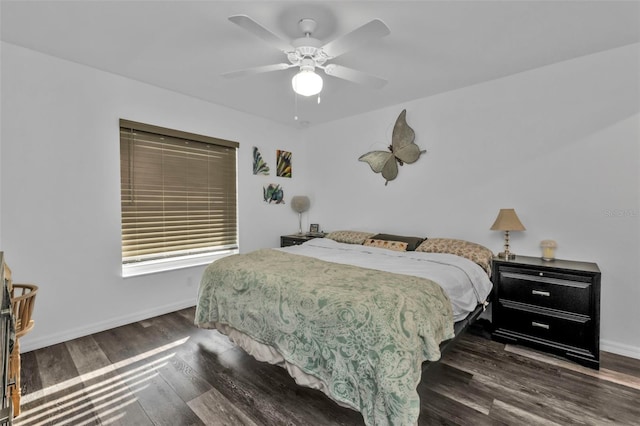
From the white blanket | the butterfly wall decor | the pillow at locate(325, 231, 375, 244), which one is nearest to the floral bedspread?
the white blanket

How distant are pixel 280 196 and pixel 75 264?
8.37 feet

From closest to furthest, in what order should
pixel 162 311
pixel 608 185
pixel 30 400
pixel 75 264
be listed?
pixel 30 400, pixel 608 185, pixel 75 264, pixel 162 311

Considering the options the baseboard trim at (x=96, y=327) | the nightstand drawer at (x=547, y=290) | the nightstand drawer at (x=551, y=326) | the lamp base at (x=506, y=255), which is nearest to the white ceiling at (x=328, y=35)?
the lamp base at (x=506, y=255)

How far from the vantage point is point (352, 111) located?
13.1 ft

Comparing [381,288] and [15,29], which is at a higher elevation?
[15,29]

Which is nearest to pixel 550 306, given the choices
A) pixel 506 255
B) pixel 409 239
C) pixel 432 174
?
pixel 506 255

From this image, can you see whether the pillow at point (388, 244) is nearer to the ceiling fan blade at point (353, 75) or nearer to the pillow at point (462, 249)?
the pillow at point (462, 249)

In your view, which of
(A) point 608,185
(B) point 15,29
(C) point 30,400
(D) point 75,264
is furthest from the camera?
(D) point 75,264

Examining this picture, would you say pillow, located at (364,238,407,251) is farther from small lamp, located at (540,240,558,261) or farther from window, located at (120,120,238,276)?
window, located at (120,120,238,276)

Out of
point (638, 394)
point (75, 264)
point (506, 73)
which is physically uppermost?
point (506, 73)

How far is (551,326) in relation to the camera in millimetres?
2371

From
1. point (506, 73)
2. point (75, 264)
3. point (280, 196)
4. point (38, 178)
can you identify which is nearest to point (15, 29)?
point (38, 178)

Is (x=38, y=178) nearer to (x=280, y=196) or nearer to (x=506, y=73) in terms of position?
(x=280, y=196)

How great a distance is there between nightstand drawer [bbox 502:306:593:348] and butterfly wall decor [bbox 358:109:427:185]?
1937mm
